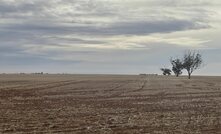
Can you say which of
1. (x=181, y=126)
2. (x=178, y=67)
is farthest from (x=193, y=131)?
(x=178, y=67)

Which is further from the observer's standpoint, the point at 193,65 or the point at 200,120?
the point at 193,65

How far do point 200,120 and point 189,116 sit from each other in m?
1.90

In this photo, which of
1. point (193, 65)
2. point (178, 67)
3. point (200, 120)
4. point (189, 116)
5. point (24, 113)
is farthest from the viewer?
point (178, 67)

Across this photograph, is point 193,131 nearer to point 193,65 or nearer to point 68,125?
point 68,125

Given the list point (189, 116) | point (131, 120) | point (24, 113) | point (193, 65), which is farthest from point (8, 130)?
point (193, 65)

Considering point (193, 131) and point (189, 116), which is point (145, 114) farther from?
point (193, 131)

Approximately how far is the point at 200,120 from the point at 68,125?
5.51 meters

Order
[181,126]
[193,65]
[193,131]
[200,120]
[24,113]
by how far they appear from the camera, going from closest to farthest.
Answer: [193,131]
[181,126]
[200,120]
[24,113]
[193,65]

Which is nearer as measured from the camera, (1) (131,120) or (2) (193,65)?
(1) (131,120)

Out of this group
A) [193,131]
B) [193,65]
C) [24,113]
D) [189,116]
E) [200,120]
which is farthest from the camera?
[193,65]

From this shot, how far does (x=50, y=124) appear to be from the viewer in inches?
788

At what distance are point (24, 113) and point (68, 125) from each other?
6.08 metres

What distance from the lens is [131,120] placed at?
70.5 feet

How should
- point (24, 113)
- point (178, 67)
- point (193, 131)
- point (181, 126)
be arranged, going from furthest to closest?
point (178, 67) < point (24, 113) < point (181, 126) < point (193, 131)
